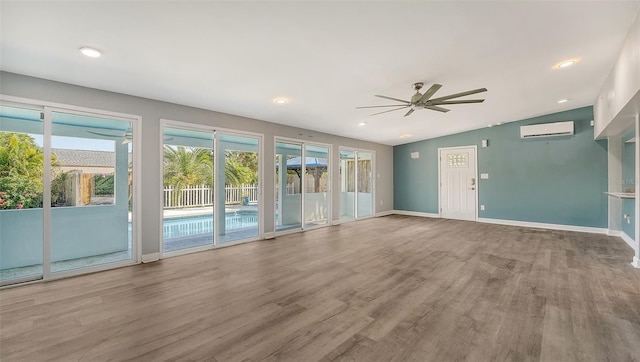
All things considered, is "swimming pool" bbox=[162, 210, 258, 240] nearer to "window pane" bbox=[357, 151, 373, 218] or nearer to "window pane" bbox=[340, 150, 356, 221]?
"window pane" bbox=[340, 150, 356, 221]

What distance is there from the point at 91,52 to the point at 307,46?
7.13ft

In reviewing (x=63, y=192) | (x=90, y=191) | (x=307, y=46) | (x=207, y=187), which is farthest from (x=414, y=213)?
(x=63, y=192)

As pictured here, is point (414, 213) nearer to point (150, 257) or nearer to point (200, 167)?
point (200, 167)

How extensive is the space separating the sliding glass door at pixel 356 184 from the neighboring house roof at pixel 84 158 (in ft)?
17.3

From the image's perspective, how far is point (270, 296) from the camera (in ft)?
9.21

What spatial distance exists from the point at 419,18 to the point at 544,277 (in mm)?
3417

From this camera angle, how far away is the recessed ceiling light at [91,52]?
2.64 m

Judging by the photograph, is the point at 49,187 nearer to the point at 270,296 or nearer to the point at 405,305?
the point at 270,296

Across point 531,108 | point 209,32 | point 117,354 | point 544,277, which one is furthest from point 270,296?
point 531,108

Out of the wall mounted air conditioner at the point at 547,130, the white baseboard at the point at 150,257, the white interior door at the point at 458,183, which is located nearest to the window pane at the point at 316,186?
the white baseboard at the point at 150,257

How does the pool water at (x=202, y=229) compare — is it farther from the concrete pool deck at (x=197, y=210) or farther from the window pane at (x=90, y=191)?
the window pane at (x=90, y=191)

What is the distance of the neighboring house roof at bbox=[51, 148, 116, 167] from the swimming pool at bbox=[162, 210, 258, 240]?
1178mm

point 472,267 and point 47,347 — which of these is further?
point 472,267

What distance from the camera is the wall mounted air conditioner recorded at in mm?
6250
